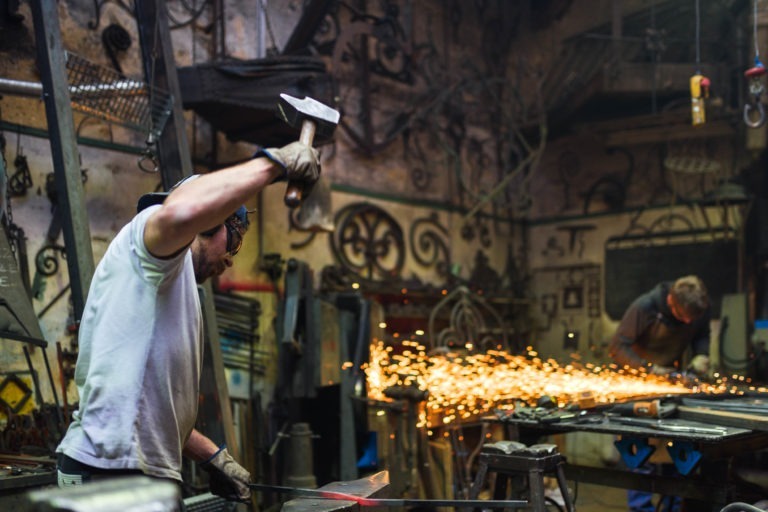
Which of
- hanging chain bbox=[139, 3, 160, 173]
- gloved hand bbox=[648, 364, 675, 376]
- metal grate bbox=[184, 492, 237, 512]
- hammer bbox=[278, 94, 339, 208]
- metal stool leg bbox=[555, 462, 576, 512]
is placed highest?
hanging chain bbox=[139, 3, 160, 173]

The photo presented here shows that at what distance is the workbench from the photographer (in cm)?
414

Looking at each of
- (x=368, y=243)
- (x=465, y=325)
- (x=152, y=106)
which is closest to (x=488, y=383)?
(x=465, y=325)

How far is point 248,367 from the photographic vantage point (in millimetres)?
7145

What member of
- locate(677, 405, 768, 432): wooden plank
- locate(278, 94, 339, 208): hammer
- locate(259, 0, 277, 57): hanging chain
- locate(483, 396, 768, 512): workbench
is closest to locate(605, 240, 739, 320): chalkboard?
locate(483, 396, 768, 512): workbench

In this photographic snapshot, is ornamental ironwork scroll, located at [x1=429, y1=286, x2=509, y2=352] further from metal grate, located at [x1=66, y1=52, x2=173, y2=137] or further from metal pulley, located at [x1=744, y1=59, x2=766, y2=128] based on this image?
metal grate, located at [x1=66, y1=52, x2=173, y2=137]

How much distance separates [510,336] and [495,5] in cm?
467

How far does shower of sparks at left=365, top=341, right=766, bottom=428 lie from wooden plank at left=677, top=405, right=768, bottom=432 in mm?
603

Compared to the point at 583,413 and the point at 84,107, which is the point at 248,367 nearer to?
the point at 84,107

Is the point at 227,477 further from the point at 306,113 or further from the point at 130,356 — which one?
the point at 306,113

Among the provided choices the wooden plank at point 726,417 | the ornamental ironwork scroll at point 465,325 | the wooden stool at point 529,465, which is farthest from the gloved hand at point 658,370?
the wooden stool at point 529,465

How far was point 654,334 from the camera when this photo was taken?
22.8ft

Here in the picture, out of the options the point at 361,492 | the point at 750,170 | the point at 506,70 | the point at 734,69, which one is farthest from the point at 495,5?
the point at 361,492

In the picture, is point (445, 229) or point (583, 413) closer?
point (583, 413)

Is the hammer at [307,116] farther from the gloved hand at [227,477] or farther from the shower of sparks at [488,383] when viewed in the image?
the shower of sparks at [488,383]
